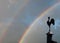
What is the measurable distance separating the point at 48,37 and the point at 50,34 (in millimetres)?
362

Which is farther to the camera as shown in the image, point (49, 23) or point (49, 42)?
point (49, 23)

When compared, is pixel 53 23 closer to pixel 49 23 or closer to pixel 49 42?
pixel 49 23

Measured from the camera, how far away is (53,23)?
2023cm

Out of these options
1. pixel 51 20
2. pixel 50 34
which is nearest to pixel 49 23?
pixel 51 20

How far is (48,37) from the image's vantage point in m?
18.5

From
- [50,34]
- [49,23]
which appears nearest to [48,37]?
[50,34]

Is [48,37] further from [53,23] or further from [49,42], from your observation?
[53,23]

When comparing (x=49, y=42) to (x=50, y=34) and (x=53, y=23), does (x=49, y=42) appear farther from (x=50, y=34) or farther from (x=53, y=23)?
(x=53, y=23)

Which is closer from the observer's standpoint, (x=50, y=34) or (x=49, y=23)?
(x=50, y=34)

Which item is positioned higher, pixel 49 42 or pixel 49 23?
pixel 49 23

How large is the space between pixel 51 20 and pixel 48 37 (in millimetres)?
2426

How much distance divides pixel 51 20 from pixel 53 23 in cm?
40

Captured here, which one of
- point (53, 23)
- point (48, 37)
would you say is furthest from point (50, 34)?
point (53, 23)

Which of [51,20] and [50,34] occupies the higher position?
[51,20]
